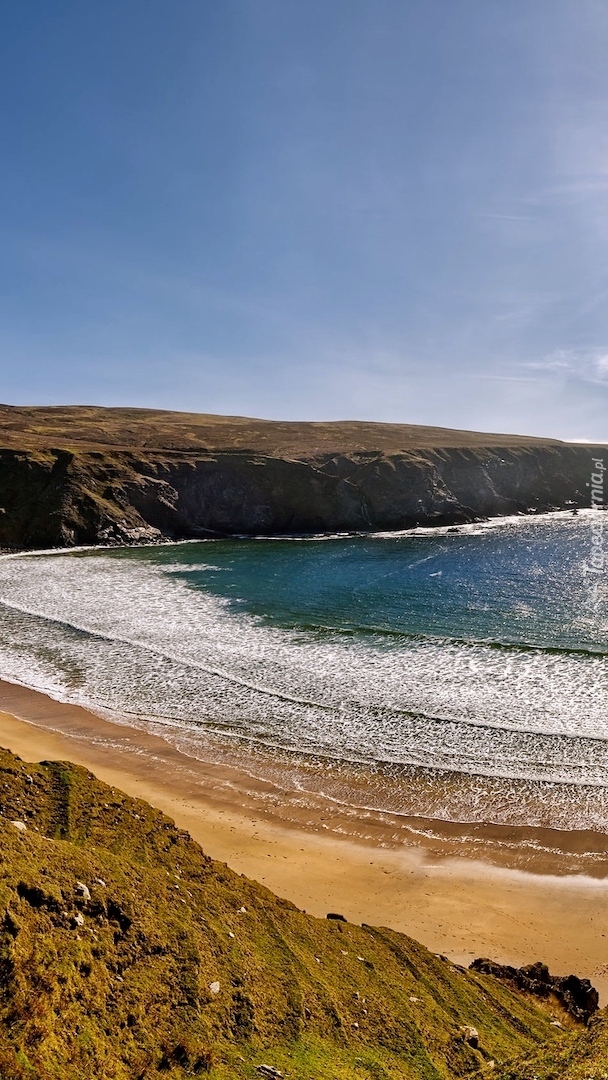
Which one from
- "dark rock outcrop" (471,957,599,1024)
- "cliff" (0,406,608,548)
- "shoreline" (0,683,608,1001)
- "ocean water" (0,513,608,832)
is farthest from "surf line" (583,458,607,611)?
"dark rock outcrop" (471,957,599,1024)

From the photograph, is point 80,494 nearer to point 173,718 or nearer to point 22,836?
point 173,718

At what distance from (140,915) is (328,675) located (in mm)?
20661

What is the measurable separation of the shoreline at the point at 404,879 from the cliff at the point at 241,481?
57666mm

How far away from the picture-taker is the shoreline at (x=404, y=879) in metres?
12.0

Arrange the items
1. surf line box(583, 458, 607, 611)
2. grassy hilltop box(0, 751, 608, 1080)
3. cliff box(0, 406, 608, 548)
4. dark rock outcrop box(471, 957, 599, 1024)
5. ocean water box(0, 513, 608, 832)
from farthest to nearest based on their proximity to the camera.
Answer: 1. cliff box(0, 406, 608, 548)
2. surf line box(583, 458, 607, 611)
3. ocean water box(0, 513, 608, 832)
4. dark rock outcrop box(471, 957, 599, 1024)
5. grassy hilltop box(0, 751, 608, 1080)

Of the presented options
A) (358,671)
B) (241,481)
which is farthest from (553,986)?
(241,481)

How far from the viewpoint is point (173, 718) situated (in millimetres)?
23312

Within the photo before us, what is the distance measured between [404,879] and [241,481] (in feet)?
249

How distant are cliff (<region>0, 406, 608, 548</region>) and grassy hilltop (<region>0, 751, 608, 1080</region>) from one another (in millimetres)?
66525

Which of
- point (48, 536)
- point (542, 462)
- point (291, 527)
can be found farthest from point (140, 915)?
point (542, 462)

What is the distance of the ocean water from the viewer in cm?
1875

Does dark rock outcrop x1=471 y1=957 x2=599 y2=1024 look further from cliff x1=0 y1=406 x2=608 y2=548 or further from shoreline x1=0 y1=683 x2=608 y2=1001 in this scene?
cliff x1=0 y1=406 x2=608 y2=548

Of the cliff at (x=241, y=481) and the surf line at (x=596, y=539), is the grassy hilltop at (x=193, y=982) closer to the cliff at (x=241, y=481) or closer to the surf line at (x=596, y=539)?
the surf line at (x=596, y=539)

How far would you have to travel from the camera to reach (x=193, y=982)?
617 centimetres
